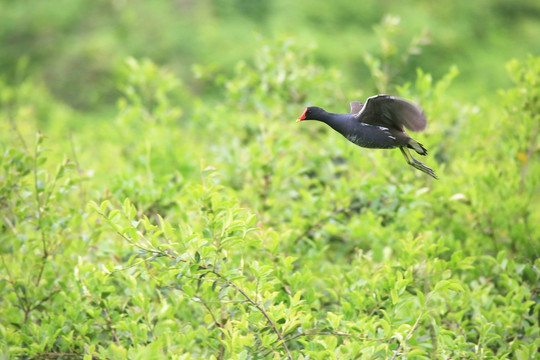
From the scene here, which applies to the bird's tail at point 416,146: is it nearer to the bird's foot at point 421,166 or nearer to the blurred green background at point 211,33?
the bird's foot at point 421,166

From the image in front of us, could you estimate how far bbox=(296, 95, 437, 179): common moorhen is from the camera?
2277 mm

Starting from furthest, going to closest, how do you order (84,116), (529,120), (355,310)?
(84,116) → (529,120) → (355,310)

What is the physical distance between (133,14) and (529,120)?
13.0 metres

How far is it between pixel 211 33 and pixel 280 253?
11.6 meters

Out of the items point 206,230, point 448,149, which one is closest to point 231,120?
point 448,149

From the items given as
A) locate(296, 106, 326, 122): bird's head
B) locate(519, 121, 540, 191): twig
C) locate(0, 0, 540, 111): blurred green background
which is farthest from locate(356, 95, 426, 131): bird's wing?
locate(0, 0, 540, 111): blurred green background

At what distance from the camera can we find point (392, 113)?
2.33 m

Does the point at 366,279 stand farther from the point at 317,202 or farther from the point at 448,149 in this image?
the point at 448,149

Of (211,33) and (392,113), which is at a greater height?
(392,113)

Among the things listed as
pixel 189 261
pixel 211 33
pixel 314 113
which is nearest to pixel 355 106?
pixel 314 113

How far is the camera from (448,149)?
5102 mm

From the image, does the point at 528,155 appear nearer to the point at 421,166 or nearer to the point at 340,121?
the point at 421,166

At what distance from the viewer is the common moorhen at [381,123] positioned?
2277mm

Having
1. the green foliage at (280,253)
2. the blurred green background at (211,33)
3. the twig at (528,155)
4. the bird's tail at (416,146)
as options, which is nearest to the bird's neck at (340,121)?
the bird's tail at (416,146)
